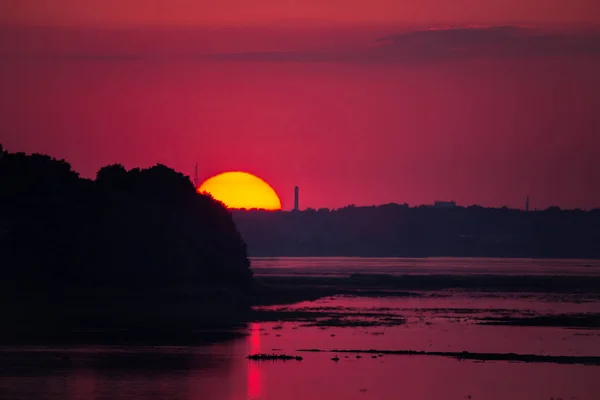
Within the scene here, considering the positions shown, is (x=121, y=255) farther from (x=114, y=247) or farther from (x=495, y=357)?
(x=495, y=357)

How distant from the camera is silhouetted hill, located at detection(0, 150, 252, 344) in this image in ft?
304

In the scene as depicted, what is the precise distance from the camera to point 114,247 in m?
102

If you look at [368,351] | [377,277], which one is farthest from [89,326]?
[377,277]

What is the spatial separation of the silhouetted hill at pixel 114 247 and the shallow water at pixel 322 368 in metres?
17.9

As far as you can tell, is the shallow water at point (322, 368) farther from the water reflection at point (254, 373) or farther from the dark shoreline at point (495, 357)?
the dark shoreline at point (495, 357)

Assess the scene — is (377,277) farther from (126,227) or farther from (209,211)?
(126,227)

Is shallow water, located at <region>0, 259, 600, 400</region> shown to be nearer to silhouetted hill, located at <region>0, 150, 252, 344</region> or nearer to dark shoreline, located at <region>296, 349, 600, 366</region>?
dark shoreline, located at <region>296, 349, 600, 366</region>

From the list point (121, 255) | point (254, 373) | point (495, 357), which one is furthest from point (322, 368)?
point (121, 255)

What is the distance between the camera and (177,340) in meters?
68.2

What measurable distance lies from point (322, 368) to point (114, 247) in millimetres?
48767

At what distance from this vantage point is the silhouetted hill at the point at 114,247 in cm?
9262

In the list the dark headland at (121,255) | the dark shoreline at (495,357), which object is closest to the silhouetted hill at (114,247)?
the dark headland at (121,255)

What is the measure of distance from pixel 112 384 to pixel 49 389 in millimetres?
2618

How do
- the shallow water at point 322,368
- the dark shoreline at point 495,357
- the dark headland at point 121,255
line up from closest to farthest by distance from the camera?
the shallow water at point 322,368 → the dark shoreline at point 495,357 → the dark headland at point 121,255
